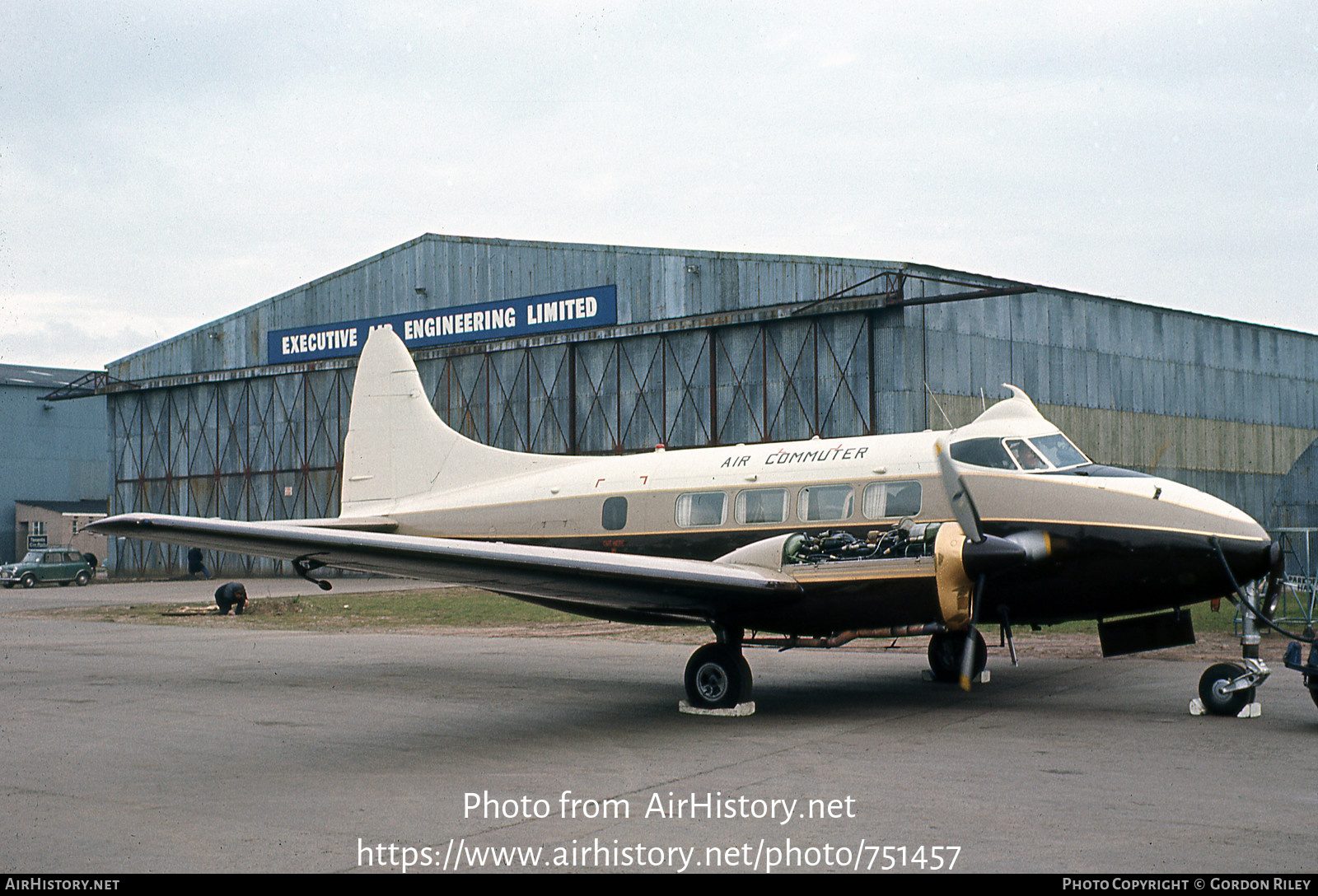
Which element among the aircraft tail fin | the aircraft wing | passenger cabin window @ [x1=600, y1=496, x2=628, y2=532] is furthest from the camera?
the aircraft tail fin

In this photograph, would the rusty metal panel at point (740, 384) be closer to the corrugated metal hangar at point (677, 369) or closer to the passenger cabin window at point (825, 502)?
the corrugated metal hangar at point (677, 369)

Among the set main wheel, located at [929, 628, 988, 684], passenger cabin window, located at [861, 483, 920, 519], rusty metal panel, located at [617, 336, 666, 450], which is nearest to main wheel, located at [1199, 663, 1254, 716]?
main wheel, located at [929, 628, 988, 684]

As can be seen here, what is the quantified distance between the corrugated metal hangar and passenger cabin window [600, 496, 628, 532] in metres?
19.5

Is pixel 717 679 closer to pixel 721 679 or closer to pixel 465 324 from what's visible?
pixel 721 679

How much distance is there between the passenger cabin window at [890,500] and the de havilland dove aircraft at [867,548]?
0.07 feet

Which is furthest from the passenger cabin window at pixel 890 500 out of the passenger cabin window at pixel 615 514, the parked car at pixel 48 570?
the parked car at pixel 48 570

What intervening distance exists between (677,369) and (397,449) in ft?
70.9

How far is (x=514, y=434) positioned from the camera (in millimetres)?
45031

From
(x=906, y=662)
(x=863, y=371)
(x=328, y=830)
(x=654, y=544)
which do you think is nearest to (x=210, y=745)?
(x=328, y=830)

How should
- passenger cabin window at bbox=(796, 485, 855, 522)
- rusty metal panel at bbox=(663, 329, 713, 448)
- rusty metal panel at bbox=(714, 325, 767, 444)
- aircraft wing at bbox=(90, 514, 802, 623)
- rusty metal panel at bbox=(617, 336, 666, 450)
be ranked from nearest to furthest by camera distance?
aircraft wing at bbox=(90, 514, 802, 623)
passenger cabin window at bbox=(796, 485, 855, 522)
rusty metal panel at bbox=(714, 325, 767, 444)
rusty metal panel at bbox=(663, 329, 713, 448)
rusty metal panel at bbox=(617, 336, 666, 450)

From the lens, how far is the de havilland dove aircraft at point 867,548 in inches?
468

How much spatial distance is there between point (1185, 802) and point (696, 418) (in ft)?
103

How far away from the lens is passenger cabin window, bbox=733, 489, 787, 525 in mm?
15234

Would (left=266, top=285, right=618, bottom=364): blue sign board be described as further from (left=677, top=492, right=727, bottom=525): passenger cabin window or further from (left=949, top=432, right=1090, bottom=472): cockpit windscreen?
(left=949, top=432, right=1090, bottom=472): cockpit windscreen
